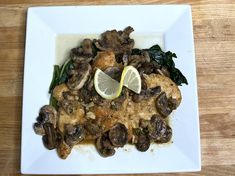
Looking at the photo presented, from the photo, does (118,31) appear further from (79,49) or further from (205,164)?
(205,164)

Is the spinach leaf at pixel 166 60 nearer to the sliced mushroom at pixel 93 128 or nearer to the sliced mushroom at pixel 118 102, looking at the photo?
the sliced mushroom at pixel 118 102

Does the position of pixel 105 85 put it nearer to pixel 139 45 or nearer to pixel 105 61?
pixel 105 61

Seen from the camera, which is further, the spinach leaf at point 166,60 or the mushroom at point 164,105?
the spinach leaf at point 166,60

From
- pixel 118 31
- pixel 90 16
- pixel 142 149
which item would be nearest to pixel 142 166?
pixel 142 149

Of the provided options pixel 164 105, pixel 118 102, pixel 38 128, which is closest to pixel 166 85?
pixel 164 105

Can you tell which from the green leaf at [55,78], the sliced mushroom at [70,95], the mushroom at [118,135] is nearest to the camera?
the mushroom at [118,135]

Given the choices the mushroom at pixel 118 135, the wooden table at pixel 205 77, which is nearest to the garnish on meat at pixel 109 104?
the mushroom at pixel 118 135

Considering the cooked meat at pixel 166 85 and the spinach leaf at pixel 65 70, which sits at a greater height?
the spinach leaf at pixel 65 70

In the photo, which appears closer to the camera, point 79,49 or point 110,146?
A: point 110,146
